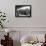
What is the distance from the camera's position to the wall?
12.1 feet

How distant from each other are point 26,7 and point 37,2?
0.34 m

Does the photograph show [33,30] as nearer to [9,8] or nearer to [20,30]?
[20,30]

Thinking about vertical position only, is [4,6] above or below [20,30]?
above

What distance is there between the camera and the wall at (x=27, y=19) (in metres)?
3.68

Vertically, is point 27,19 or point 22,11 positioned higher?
point 22,11

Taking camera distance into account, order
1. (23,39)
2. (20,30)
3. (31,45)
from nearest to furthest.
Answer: (31,45) → (23,39) → (20,30)

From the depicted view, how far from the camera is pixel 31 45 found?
3.05 metres

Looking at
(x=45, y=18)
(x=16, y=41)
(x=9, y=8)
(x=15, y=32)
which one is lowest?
(x=16, y=41)

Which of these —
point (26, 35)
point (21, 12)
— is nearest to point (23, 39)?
point (26, 35)

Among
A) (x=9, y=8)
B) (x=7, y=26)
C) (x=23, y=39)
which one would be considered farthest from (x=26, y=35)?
(x=9, y=8)

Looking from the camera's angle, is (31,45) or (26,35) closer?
(31,45)

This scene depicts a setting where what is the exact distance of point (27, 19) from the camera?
147 inches

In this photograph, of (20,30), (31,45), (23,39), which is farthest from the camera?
(20,30)

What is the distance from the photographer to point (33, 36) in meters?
3.60
